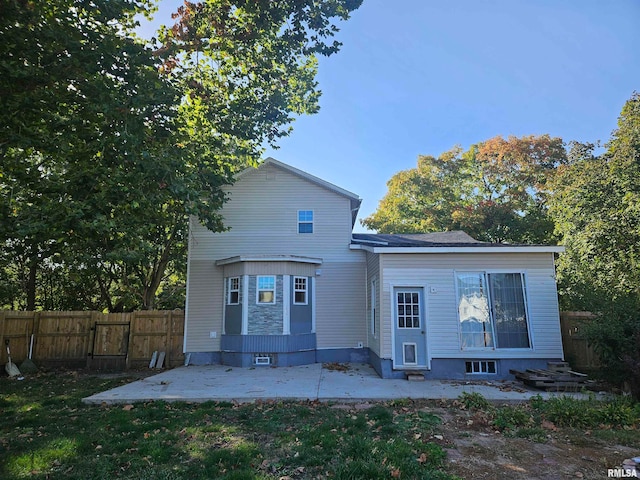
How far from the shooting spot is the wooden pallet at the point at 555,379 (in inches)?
315

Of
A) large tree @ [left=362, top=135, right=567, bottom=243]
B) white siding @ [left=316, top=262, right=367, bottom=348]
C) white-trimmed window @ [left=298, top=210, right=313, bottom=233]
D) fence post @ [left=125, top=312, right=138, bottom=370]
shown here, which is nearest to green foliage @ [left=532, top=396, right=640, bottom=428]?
white siding @ [left=316, top=262, right=367, bottom=348]

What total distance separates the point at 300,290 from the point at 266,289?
3.78 ft

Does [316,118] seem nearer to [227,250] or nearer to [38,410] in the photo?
[227,250]

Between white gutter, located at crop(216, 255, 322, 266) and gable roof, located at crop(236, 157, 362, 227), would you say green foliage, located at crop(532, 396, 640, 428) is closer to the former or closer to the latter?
white gutter, located at crop(216, 255, 322, 266)

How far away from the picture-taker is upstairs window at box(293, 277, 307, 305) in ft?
40.1

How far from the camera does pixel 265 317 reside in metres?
11.8

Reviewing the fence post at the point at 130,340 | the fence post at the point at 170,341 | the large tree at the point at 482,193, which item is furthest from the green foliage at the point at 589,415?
the large tree at the point at 482,193

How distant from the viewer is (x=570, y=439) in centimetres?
507

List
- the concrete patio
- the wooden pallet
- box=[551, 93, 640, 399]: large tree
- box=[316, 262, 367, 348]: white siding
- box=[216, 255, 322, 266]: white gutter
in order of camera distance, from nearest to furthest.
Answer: the concrete patio, the wooden pallet, box=[216, 255, 322, 266]: white gutter, box=[551, 93, 640, 399]: large tree, box=[316, 262, 367, 348]: white siding

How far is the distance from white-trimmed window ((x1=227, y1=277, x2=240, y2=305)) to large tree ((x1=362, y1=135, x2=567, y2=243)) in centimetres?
1573

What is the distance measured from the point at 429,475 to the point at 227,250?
10.5 m

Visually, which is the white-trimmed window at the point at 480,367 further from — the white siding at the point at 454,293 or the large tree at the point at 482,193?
the large tree at the point at 482,193

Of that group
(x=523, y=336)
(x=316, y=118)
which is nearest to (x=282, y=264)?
(x=316, y=118)

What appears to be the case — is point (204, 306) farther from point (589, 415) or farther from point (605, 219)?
point (605, 219)
